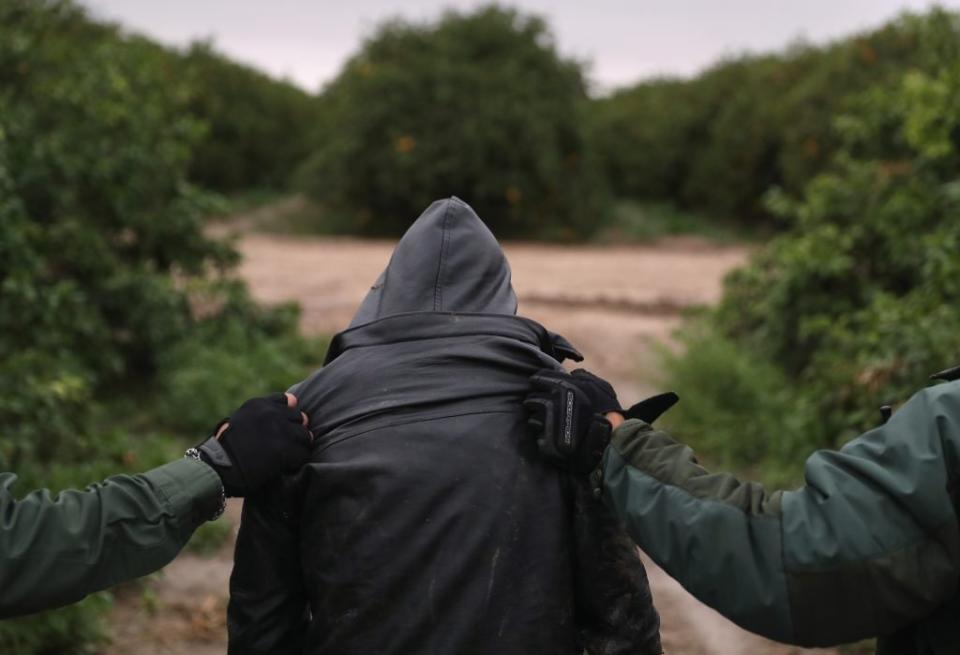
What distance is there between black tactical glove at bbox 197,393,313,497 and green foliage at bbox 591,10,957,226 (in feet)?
55.2

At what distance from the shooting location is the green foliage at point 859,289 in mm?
5438

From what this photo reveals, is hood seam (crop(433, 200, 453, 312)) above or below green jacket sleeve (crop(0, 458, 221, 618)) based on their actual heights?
above

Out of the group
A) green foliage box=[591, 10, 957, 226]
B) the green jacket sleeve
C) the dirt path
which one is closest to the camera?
the green jacket sleeve

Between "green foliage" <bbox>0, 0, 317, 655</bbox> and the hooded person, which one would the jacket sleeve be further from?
"green foliage" <bbox>0, 0, 317, 655</bbox>

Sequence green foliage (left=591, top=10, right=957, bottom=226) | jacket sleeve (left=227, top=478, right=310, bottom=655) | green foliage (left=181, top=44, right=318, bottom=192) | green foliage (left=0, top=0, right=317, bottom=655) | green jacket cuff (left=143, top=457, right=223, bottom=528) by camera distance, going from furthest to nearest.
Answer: green foliage (left=181, top=44, right=318, bottom=192) < green foliage (left=591, top=10, right=957, bottom=226) < green foliage (left=0, top=0, right=317, bottom=655) < jacket sleeve (left=227, top=478, right=310, bottom=655) < green jacket cuff (left=143, top=457, right=223, bottom=528)

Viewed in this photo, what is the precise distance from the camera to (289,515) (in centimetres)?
218

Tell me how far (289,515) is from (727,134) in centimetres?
2449

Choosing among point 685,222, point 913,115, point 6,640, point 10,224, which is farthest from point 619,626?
point 685,222

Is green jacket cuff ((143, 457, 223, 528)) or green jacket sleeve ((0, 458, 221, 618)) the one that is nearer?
green jacket sleeve ((0, 458, 221, 618))

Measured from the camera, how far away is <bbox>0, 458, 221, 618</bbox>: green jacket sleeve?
1.90 m

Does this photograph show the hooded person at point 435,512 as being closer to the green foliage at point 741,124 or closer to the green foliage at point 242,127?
the green foliage at point 741,124

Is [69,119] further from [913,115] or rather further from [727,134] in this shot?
[727,134]

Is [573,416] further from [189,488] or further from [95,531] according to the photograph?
[95,531]

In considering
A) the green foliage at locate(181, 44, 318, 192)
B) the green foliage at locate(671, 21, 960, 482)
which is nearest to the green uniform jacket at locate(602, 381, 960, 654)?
the green foliage at locate(671, 21, 960, 482)
